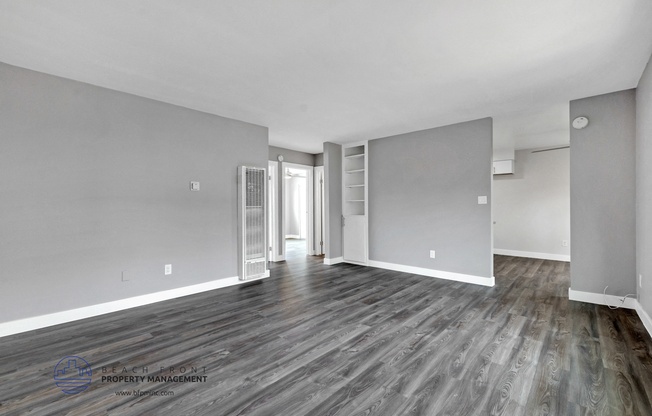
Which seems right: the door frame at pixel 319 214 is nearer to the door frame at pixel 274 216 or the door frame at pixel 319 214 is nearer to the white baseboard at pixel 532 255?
the door frame at pixel 274 216

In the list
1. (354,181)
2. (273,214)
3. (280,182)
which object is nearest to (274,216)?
(273,214)

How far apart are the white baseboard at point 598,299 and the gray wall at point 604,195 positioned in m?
0.05

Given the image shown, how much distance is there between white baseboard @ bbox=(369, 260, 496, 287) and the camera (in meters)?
4.19

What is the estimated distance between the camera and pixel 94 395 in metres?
1.75

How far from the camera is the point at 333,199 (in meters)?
5.82

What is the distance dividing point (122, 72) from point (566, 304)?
5.39 m

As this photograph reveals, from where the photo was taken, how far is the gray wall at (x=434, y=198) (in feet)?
13.9

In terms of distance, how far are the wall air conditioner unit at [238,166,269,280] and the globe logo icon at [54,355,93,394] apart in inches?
86.9

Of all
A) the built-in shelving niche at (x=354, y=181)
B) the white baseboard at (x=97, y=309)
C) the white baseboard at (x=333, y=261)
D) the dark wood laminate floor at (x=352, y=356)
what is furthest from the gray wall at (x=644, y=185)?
the white baseboard at (x=97, y=309)

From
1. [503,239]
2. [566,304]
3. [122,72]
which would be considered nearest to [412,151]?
[566,304]

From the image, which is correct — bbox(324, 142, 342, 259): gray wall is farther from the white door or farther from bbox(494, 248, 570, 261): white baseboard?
bbox(494, 248, 570, 261): white baseboard

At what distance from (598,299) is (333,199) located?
4.10 m

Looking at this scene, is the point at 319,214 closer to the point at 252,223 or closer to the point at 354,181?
the point at 354,181

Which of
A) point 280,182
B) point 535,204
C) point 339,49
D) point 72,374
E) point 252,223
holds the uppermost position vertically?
point 339,49
